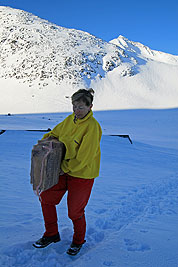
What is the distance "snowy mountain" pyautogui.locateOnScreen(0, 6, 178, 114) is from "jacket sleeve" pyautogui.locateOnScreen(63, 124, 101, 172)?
40.0 m

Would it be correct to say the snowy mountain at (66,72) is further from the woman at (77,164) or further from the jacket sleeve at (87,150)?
the jacket sleeve at (87,150)

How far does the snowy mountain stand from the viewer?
48.9 m

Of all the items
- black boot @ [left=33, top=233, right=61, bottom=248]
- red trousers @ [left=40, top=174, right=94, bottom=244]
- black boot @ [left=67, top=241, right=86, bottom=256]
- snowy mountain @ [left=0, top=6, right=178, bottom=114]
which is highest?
snowy mountain @ [left=0, top=6, right=178, bottom=114]

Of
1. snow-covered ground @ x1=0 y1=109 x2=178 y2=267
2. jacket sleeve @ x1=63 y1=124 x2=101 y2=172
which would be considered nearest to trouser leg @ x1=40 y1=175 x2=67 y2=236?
jacket sleeve @ x1=63 y1=124 x2=101 y2=172

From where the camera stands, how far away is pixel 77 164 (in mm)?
2541

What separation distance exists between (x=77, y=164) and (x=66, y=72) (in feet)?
186

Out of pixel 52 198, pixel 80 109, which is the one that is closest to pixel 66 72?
pixel 80 109

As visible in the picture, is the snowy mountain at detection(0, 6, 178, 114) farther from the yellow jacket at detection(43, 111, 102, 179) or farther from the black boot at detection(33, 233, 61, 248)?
the yellow jacket at detection(43, 111, 102, 179)

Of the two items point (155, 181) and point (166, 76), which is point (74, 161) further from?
point (166, 76)

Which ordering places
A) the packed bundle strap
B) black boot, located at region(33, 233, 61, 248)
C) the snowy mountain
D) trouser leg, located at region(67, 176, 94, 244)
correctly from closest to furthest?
the packed bundle strap
trouser leg, located at region(67, 176, 94, 244)
black boot, located at region(33, 233, 61, 248)
the snowy mountain

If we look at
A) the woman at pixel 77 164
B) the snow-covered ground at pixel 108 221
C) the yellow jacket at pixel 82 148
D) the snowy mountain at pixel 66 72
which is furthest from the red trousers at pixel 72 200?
the snowy mountain at pixel 66 72

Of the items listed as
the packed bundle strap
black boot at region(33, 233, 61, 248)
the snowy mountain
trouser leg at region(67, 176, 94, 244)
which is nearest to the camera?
the packed bundle strap

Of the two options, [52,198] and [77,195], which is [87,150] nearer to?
[77,195]

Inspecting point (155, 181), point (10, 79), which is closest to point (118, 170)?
point (155, 181)
